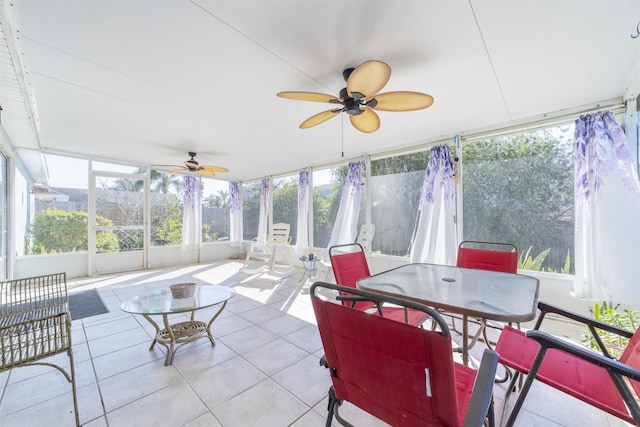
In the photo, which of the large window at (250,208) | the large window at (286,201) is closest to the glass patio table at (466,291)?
the large window at (286,201)

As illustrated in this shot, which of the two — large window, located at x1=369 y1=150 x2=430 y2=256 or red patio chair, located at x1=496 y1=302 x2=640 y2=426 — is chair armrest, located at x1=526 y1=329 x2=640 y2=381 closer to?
red patio chair, located at x1=496 y1=302 x2=640 y2=426

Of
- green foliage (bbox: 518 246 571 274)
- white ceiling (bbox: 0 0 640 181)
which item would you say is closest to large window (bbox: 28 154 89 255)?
white ceiling (bbox: 0 0 640 181)

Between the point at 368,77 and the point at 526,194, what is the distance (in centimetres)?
265

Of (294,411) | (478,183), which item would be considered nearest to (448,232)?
(478,183)

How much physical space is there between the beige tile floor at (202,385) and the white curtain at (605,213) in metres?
1.44

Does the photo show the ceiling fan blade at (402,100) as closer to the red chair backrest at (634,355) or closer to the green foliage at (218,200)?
the red chair backrest at (634,355)

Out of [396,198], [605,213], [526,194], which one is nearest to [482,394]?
[605,213]

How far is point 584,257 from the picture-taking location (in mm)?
2496

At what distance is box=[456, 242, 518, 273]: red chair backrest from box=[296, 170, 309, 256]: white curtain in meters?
3.47

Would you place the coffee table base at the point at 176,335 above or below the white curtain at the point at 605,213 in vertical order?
below

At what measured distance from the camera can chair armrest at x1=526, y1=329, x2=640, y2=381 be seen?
0.84 metres

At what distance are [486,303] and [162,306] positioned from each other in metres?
2.31

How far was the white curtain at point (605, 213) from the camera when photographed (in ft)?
7.43

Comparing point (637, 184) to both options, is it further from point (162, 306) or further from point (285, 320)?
point (162, 306)
